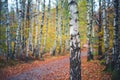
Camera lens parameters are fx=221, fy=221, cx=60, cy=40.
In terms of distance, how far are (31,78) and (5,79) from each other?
1656mm

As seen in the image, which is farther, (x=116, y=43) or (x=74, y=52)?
(x=116, y=43)

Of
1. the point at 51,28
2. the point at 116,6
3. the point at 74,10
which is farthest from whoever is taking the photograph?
the point at 51,28

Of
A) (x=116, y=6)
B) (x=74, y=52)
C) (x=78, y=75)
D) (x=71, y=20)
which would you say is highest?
(x=116, y=6)

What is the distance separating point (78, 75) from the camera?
30.5 ft

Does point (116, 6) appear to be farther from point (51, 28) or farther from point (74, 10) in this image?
point (51, 28)

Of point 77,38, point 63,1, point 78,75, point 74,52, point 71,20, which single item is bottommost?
point 78,75

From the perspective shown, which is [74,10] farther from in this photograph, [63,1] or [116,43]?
[63,1]

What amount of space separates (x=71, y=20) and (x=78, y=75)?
2327 millimetres

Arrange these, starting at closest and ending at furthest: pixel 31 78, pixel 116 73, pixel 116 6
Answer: pixel 116 73, pixel 116 6, pixel 31 78

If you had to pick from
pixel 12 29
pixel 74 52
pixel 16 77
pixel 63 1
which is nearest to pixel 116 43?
pixel 74 52

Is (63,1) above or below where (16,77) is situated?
above

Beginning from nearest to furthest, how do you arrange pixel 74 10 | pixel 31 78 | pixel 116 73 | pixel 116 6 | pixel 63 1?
pixel 74 10 → pixel 116 73 → pixel 116 6 → pixel 31 78 → pixel 63 1

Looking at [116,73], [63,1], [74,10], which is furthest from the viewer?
[63,1]

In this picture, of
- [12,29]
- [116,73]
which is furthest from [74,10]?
[12,29]
